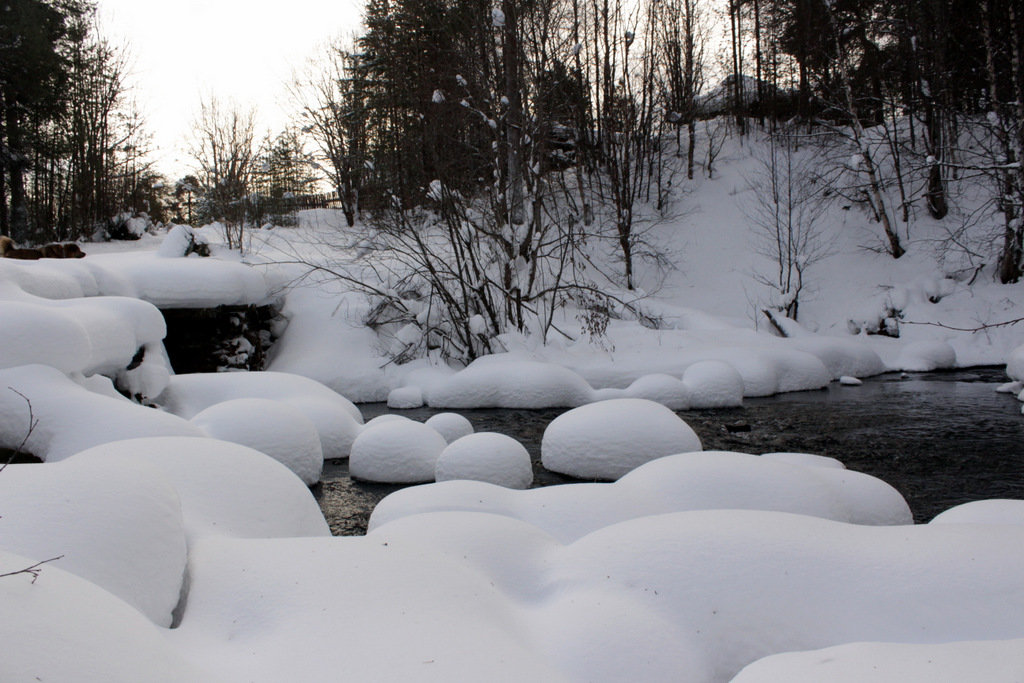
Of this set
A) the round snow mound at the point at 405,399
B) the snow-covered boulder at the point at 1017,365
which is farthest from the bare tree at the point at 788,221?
the round snow mound at the point at 405,399

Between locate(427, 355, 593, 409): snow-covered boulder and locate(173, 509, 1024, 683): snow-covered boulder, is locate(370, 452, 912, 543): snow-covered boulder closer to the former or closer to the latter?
locate(173, 509, 1024, 683): snow-covered boulder

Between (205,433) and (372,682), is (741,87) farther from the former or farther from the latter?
(372,682)

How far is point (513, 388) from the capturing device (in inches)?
412

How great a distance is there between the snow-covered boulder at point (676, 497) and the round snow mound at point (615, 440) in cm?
170

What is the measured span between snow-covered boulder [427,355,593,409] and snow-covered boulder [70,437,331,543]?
21.3ft

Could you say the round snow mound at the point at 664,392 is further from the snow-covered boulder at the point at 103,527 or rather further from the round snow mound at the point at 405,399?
the snow-covered boulder at the point at 103,527

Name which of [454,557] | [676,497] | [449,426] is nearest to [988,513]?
[676,497]

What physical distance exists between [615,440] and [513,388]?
4468 millimetres

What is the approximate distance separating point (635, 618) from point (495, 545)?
789 mm

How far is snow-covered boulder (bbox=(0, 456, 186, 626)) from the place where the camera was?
2.15m

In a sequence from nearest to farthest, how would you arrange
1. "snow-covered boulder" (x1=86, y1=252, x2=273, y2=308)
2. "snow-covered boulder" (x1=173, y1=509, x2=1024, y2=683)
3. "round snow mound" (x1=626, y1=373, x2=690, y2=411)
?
"snow-covered boulder" (x1=173, y1=509, x2=1024, y2=683), "round snow mound" (x1=626, y1=373, x2=690, y2=411), "snow-covered boulder" (x1=86, y1=252, x2=273, y2=308)

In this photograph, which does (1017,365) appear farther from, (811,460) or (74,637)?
(74,637)

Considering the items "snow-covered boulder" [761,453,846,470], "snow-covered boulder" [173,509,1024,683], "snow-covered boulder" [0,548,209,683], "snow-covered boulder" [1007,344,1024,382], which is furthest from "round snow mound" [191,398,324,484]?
"snow-covered boulder" [1007,344,1024,382]

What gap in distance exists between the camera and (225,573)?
2.53 metres
